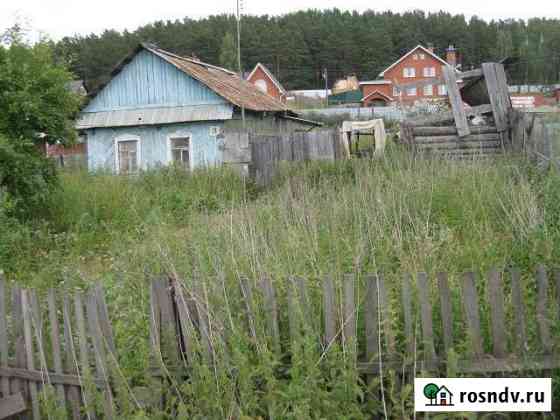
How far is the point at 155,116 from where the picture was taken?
1948cm

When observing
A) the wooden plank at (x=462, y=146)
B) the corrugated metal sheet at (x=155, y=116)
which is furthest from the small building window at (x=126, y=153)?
the wooden plank at (x=462, y=146)

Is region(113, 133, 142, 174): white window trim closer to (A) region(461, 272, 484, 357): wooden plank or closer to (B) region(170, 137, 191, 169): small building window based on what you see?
(B) region(170, 137, 191, 169): small building window

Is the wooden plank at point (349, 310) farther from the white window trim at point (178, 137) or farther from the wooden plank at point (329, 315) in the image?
the white window trim at point (178, 137)

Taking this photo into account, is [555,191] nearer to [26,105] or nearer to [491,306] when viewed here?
[491,306]

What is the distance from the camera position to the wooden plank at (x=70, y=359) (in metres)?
3.55

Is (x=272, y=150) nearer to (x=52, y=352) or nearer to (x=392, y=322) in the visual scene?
(x=52, y=352)

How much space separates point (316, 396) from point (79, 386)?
1631 mm

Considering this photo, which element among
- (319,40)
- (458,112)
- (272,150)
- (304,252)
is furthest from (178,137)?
(319,40)

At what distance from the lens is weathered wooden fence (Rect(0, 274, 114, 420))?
3.48m

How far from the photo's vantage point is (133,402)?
3.28 meters

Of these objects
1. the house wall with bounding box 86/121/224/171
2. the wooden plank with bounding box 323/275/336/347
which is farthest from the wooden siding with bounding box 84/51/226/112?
the wooden plank with bounding box 323/275/336/347

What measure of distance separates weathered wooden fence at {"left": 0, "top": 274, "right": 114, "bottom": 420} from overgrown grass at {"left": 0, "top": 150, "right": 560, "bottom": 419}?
0.17 meters

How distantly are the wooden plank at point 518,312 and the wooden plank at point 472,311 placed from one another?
0.21 metres

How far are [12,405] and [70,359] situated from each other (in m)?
0.53
